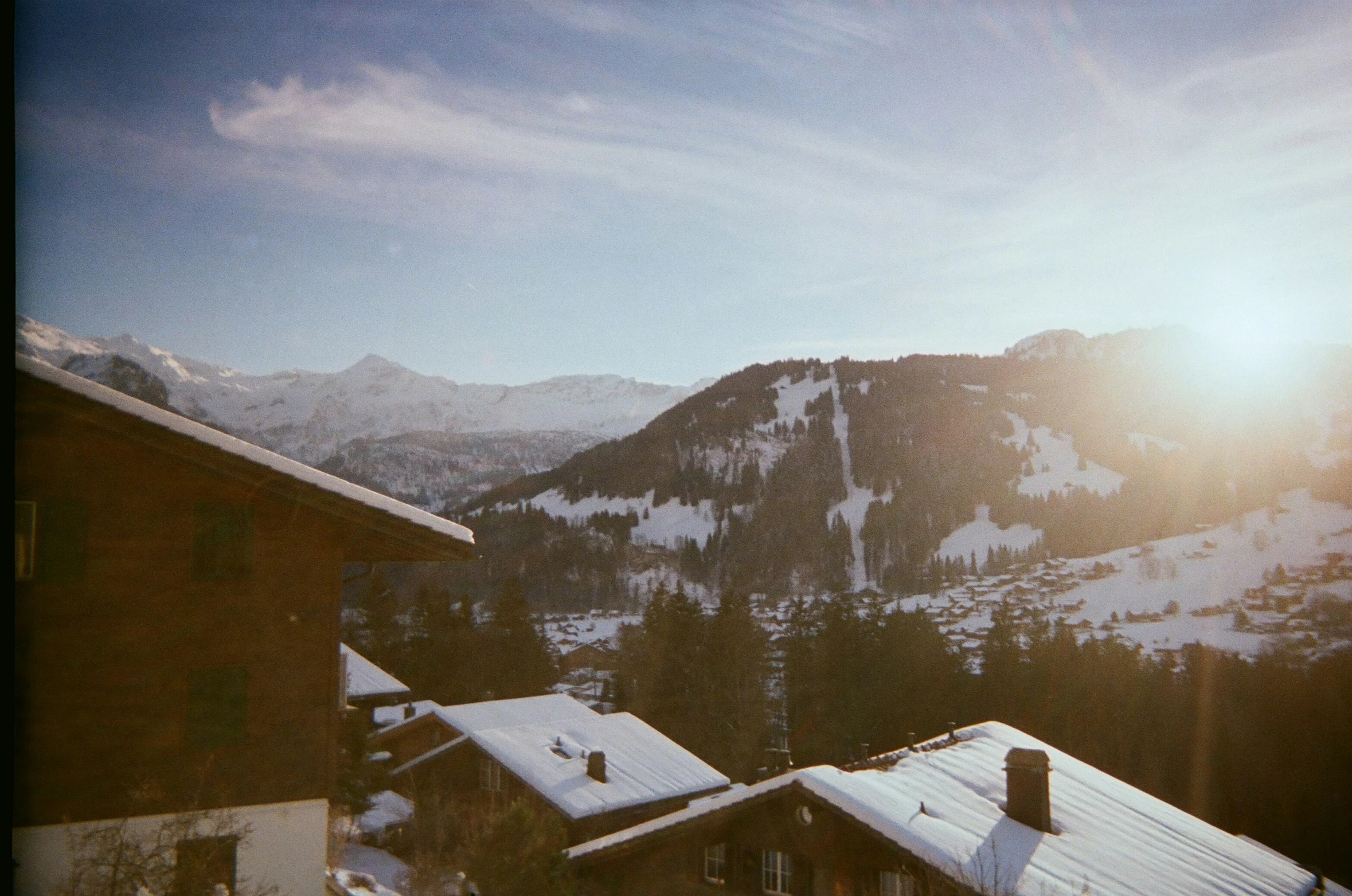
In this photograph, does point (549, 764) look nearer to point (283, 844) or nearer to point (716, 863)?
point (716, 863)

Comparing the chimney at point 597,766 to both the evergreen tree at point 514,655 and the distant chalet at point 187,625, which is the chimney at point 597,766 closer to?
the distant chalet at point 187,625

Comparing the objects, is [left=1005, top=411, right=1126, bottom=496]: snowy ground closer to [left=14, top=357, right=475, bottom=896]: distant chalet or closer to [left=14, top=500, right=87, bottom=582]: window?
[left=14, top=357, right=475, bottom=896]: distant chalet

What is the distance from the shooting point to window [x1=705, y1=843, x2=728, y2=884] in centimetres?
1518

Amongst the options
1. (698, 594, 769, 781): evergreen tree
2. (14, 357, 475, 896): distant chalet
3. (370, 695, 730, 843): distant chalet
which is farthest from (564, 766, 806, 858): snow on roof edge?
(698, 594, 769, 781): evergreen tree

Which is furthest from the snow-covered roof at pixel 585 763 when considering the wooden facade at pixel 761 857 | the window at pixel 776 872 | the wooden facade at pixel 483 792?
the window at pixel 776 872

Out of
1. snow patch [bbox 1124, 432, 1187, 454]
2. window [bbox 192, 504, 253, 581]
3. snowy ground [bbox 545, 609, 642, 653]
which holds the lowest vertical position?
snowy ground [bbox 545, 609, 642, 653]

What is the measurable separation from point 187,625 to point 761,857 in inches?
392

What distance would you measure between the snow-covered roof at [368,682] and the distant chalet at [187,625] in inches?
975

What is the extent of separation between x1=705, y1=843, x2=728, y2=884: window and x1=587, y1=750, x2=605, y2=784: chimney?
Result: 10.4 m

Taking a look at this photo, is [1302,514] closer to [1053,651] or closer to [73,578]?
[1053,651]

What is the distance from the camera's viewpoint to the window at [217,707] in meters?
8.02

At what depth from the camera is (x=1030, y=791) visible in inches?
576

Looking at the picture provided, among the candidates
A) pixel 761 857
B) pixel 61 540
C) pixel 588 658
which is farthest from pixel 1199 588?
pixel 61 540

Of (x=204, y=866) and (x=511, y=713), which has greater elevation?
(x=204, y=866)
